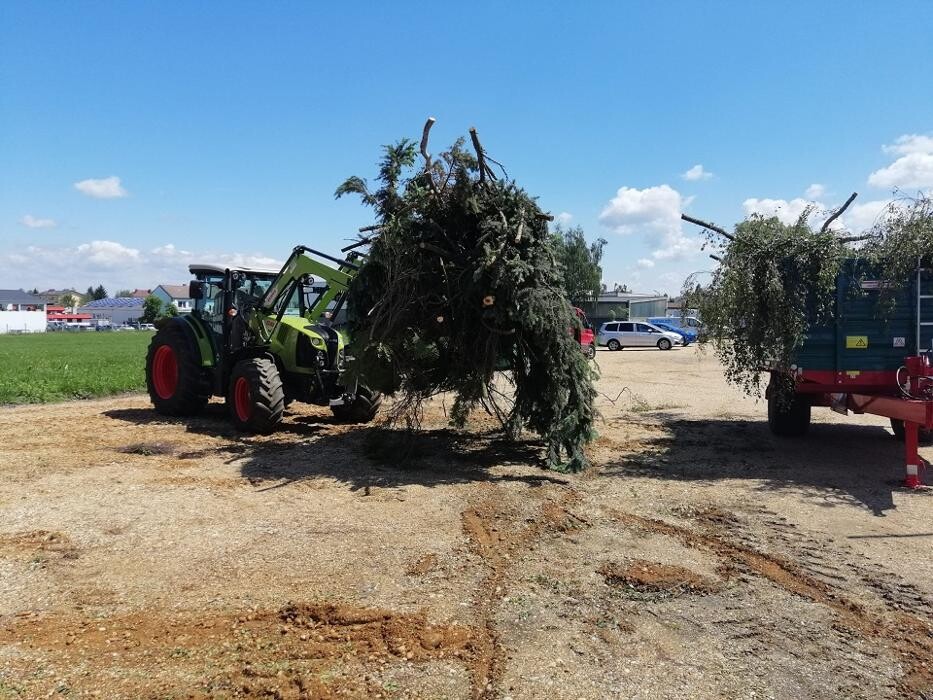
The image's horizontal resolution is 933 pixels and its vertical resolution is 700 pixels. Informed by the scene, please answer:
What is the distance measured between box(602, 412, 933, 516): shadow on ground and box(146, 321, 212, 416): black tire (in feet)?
23.4

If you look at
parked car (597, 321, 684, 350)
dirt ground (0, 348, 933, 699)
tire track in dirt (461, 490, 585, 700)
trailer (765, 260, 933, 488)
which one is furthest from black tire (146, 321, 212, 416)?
parked car (597, 321, 684, 350)

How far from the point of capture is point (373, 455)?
8.56 meters

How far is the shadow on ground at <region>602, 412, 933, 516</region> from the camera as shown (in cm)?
716

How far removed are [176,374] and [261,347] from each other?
8.42 feet

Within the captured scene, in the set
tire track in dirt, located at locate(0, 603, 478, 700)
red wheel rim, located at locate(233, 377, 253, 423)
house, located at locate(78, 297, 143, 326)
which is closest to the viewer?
tire track in dirt, located at locate(0, 603, 478, 700)

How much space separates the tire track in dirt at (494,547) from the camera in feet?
11.4

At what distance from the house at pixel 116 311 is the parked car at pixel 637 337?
12277 centimetres

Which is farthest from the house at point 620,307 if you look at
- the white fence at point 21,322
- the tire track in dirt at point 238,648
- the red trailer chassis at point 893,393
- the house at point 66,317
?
the house at point 66,317

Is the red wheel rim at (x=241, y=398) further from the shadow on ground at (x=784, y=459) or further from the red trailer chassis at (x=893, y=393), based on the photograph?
the red trailer chassis at (x=893, y=393)

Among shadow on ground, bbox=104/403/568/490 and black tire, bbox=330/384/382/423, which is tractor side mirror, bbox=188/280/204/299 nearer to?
A: shadow on ground, bbox=104/403/568/490

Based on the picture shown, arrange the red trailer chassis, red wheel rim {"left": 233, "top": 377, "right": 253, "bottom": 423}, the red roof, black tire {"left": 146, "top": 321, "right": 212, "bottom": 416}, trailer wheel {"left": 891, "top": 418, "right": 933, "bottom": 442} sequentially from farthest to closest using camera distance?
the red roof, black tire {"left": 146, "top": 321, "right": 212, "bottom": 416}, red wheel rim {"left": 233, "top": 377, "right": 253, "bottom": 423}, trailer wheel {"left": 891, "top": 418, "right": 933, "bottom": 442}, the red trailer chassis

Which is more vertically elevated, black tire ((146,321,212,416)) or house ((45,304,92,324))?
house ((45,304,92,324))

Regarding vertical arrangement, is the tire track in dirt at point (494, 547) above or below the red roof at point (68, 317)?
below

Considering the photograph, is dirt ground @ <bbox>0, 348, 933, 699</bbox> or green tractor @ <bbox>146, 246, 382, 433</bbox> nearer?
dirt ground @ <bbox>0, 348, 933, 699</bbox>
